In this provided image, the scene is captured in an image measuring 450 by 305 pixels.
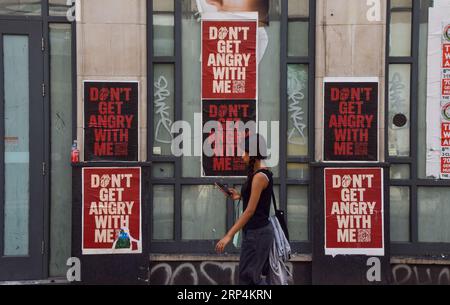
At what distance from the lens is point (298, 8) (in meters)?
8.85

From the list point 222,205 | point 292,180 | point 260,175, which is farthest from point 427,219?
point 260,175

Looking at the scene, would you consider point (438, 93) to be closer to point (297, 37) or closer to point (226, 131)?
point (297, 37)

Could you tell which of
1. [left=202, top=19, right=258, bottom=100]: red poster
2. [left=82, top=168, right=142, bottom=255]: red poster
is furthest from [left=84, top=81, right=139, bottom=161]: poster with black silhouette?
[left=202, top=19, right=258, bottom=100]: red poster

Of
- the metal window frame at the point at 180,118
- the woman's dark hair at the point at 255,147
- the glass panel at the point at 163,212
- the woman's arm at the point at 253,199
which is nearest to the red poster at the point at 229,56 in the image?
the metal window frame at the point at 180,118

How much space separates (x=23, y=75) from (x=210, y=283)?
3.67 m

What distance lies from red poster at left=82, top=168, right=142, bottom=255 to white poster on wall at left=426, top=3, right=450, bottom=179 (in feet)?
12.9

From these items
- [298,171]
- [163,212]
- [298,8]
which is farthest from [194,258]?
[298,8]

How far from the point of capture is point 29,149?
347 inches

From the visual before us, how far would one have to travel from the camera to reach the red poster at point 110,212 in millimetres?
8586

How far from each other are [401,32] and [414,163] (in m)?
1.75

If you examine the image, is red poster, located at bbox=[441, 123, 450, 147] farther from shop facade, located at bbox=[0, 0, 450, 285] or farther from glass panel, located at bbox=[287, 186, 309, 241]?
glass panel, located at bbox=[287, 186, 309, 241]

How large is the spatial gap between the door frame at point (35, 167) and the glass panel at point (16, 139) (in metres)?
0.06

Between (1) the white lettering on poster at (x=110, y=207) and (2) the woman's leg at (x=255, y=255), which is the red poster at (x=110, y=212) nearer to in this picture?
(1) the white lettering on poster at (x=110, y=207)
